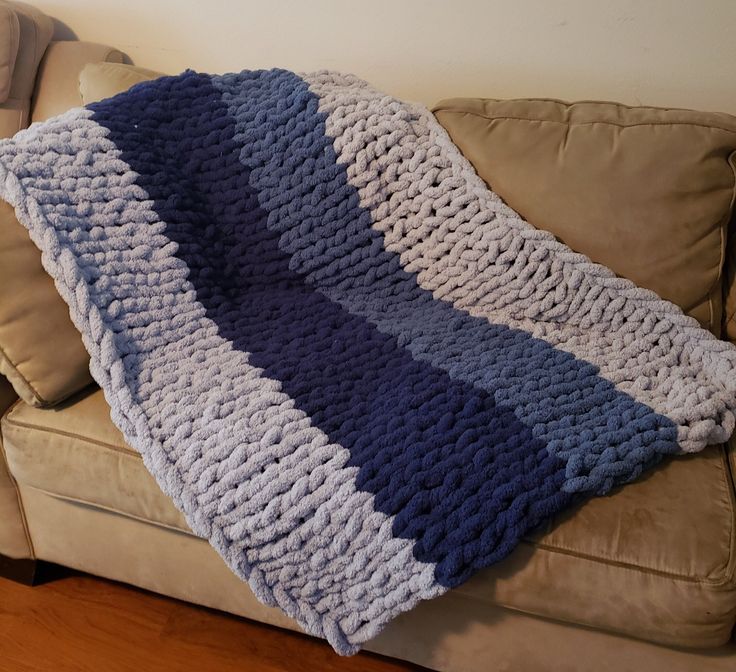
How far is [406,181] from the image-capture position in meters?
1.25

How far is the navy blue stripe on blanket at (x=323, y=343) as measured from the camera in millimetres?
913

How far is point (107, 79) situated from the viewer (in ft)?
4.49

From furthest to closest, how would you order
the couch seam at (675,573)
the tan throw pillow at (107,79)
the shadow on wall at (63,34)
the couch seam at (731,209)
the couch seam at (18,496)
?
the shadow on wall at (63,34), the tan throw pillow at (107,79), the couch seam at (731,209), the couch seam at (18,496), the couch seam at (675,573)

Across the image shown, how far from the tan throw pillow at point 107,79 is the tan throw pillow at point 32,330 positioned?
46 centimetres

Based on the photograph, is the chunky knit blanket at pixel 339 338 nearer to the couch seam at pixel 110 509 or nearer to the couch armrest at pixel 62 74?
the couch seam at pixel 110 509

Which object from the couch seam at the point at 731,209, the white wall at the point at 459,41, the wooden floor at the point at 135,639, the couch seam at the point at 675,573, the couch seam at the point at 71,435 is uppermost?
the white wall at the point at 459,41

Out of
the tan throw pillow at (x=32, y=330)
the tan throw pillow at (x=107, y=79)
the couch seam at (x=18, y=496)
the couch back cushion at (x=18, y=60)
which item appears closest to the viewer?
the tan throw pillow at (x=32, y=330)

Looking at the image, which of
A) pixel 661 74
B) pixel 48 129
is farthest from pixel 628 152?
pixel 48 129

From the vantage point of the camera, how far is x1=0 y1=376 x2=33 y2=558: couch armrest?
118 centimetres

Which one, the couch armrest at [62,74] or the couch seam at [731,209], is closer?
the couch seam at [731,209]

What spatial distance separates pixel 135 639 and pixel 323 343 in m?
0.62

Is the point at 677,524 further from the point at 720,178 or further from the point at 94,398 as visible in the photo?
the point at 94,398

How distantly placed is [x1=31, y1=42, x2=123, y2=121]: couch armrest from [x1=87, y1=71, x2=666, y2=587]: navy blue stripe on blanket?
0.37m

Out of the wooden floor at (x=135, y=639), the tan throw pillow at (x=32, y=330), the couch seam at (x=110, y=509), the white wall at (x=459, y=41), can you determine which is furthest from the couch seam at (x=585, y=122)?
the wooden floor at (x=135, y=639)
